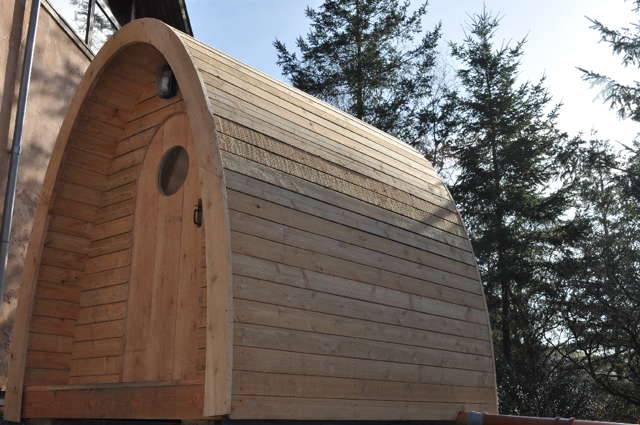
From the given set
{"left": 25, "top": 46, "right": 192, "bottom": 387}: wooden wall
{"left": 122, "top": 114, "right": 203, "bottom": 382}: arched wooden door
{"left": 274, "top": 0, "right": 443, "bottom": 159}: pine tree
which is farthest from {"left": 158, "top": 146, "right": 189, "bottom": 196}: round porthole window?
{"left": 274, "top": 0, "right": 443, "bottom": 159}: pine tree

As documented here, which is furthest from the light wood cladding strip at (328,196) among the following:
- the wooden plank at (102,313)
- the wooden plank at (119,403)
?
the wooden plank at (102,313)

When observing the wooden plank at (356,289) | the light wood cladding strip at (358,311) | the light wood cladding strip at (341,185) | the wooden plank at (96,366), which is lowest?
the wooden plank at (96,366)

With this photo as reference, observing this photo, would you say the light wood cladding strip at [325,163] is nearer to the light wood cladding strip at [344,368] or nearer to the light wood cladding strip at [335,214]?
the light wood cladding strip at [335,214]

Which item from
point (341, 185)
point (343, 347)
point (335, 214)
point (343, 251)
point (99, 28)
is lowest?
point (343, 347)

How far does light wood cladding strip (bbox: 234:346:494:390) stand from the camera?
3.86 meters

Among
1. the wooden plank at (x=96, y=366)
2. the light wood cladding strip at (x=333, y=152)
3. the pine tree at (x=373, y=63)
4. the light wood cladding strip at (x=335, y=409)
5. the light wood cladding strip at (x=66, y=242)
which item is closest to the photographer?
the light wood cladding strip at (x=335, y=409)

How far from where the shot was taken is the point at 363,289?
4.98 metres

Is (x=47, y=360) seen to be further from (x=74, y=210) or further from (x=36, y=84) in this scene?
(x=36, y=84)

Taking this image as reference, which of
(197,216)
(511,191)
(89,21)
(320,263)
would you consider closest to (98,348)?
(197,216)

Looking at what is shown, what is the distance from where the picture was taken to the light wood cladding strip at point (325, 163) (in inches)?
174

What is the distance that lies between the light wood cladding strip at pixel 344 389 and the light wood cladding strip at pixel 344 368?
0.11 feet

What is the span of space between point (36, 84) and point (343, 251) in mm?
5455

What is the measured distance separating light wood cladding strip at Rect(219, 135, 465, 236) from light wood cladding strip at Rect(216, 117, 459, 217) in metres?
0.02

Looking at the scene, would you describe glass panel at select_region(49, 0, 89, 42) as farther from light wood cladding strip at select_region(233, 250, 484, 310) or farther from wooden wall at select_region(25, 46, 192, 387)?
light wood cladding strip at select_region(233, 250, 484, 310)
